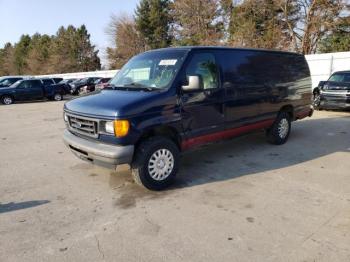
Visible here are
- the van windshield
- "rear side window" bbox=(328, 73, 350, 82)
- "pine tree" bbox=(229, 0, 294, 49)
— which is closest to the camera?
the van windshield

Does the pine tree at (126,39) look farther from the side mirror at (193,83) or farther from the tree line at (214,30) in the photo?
the side mirror at (193,83)

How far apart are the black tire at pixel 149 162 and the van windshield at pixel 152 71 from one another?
0.85 meters

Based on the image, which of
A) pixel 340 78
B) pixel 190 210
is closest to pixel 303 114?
pixel 190 210

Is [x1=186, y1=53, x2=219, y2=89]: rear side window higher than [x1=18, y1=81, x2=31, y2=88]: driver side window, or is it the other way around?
[x1=186, y1=53, x2=219, y2=89]: rear side window

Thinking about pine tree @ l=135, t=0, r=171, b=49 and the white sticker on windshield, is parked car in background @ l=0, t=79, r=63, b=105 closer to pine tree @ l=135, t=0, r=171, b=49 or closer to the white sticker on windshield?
the white sticker on windshield

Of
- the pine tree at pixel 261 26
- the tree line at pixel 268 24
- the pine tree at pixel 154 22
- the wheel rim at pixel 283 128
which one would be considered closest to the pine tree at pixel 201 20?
the tree line at pixel 268 24

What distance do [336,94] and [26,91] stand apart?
18.1 metres

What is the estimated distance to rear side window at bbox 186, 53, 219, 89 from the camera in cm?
497

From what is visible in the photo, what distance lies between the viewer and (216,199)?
171 inches

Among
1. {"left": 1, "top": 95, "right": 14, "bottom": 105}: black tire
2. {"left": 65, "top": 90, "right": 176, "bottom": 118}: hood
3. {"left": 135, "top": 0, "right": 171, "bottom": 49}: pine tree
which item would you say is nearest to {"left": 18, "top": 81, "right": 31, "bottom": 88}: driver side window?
{"left": 1, "top": 95, "right": 14, "bottom": 105}: black tire

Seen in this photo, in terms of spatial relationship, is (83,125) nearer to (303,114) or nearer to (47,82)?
(303,114)

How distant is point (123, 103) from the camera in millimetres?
4250

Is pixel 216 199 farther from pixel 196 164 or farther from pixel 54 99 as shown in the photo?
pixel 54 99

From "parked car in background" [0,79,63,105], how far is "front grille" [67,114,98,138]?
17.6 metres
